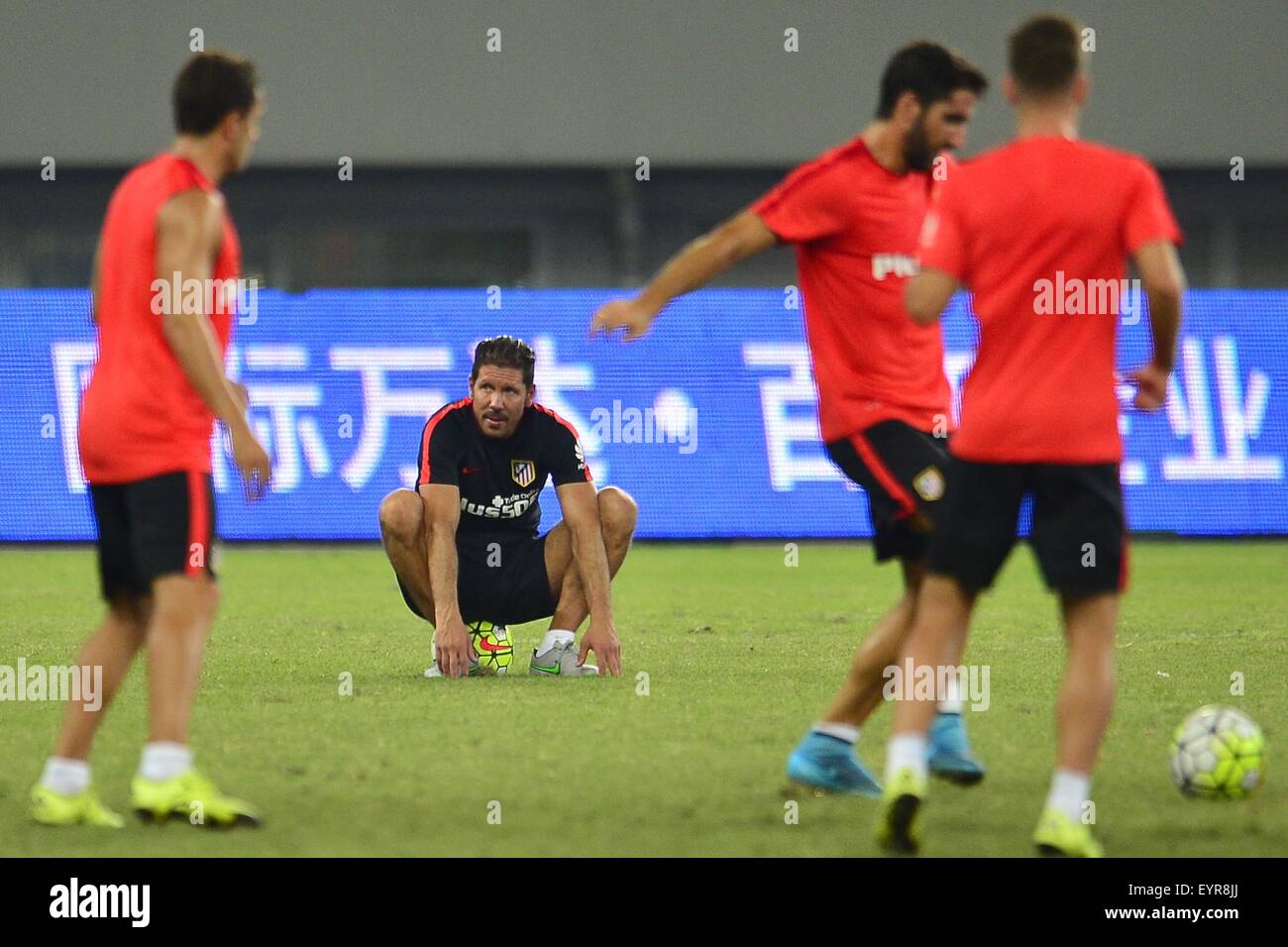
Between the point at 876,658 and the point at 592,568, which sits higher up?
the point at 592,568

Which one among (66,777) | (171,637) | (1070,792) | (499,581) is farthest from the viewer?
(499,581)

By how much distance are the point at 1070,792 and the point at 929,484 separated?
46.7 inches

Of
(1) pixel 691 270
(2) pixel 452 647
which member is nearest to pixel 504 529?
(2) pixel 452 647

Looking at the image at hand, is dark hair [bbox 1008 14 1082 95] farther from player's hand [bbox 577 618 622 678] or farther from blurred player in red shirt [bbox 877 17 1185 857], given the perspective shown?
player's hand [bbox 577 618 622 678]

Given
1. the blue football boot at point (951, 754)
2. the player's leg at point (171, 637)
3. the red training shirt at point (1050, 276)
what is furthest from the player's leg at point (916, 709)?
the player's leg at point (171, 637)

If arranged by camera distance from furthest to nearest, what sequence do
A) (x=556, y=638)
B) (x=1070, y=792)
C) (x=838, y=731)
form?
(x=556, y=638) → (x=838, y=731) → (x=1070, y=792)

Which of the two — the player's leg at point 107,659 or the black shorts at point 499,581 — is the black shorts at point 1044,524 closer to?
the player's leg at point 107,659

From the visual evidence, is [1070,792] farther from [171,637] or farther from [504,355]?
[504,355]

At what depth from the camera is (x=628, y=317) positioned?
18.1 ft

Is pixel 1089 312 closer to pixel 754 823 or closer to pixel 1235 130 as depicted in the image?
pixel 754 823

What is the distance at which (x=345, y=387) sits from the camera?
51.7 feet

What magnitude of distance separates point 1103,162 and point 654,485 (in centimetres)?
1132

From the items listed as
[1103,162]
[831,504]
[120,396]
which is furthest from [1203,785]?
[831,504]
